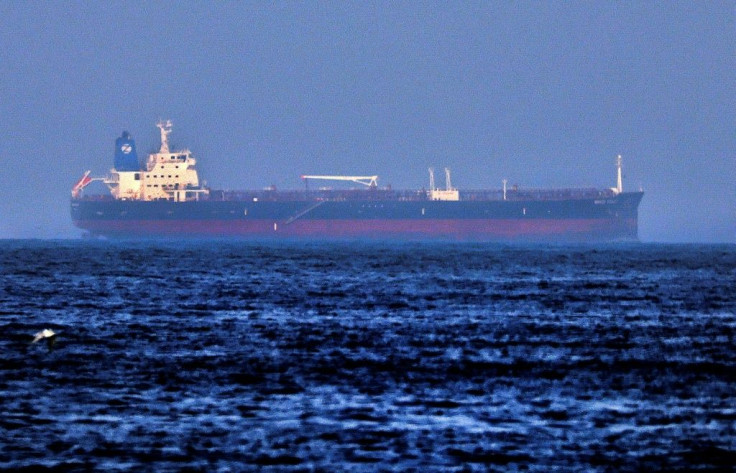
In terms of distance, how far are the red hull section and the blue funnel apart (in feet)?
36.5

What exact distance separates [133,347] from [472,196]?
4270 inches

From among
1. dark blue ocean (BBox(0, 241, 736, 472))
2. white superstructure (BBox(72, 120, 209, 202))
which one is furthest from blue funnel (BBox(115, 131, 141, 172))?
dark blue ocean (BBox(0, 241, 736, 472))

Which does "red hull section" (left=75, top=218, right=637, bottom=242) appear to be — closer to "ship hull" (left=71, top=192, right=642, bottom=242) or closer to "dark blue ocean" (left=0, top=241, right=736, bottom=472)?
"ship hull" (left=71, top=192, right=642, bottom=242)

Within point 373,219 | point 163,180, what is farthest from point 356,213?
point 163,180

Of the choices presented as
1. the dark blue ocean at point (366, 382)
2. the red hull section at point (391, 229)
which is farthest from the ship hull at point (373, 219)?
the dark blue ocean at point (366, 382)

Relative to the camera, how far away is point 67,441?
15117mm

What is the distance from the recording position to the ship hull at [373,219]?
11694 cm

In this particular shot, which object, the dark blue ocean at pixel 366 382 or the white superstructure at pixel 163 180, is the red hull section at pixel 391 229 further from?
the dark blue ocean at pixel 366 382

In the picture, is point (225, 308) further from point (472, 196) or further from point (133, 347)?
point (472, 196)

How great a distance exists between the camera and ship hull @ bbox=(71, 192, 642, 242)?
117 meters

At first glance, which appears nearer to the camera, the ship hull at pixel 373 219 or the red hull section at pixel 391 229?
the ship hull at pixel 373 219

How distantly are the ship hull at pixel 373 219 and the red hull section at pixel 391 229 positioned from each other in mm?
93

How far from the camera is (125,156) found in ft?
450

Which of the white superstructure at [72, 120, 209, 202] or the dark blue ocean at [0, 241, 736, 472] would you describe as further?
the white superstructure at [72, 120, 209, 202]
